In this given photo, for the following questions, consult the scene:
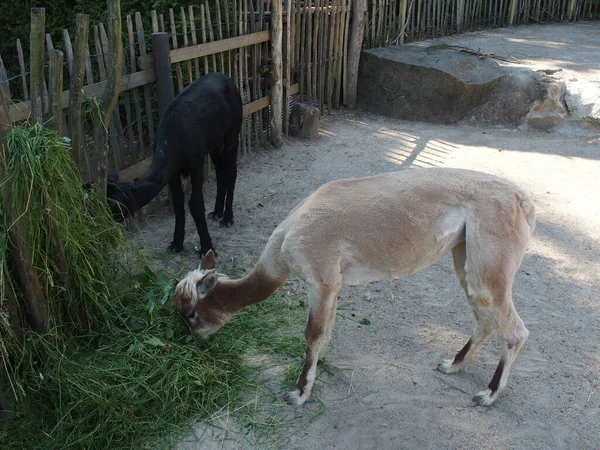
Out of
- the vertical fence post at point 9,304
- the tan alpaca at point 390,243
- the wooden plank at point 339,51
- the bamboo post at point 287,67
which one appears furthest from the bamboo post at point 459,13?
the vertical fence post at point 9,304

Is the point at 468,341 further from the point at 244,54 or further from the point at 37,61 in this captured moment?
the point at 244,54

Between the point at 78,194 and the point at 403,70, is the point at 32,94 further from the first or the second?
the point at 403,70

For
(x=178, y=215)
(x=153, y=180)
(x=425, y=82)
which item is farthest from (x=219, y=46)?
(x=425, y=82)

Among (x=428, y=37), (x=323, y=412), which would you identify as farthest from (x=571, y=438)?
(x=428, y=37)

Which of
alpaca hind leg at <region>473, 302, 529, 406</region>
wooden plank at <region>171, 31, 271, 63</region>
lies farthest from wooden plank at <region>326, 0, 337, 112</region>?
alpaca hind leg at <region>473, 302, 529, 406</region>

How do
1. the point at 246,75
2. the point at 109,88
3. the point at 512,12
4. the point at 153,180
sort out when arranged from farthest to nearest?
the point at 512,12
the point at 246,75
the point at 153,180
the point at 109,88

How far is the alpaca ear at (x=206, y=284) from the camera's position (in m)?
3.70

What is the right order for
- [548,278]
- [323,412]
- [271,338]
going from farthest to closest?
1. [548,278]
2. [271,338]
3. [323,412]

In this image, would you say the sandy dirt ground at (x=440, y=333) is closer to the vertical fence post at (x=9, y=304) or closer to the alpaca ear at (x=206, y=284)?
the alpaca ear at (x=206, y=284)

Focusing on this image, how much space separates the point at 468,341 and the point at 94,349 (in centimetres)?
267

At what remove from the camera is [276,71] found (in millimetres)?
8672

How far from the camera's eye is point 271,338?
4477 mm

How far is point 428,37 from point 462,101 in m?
3.61

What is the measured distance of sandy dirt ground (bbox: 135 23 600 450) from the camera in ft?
12.0
